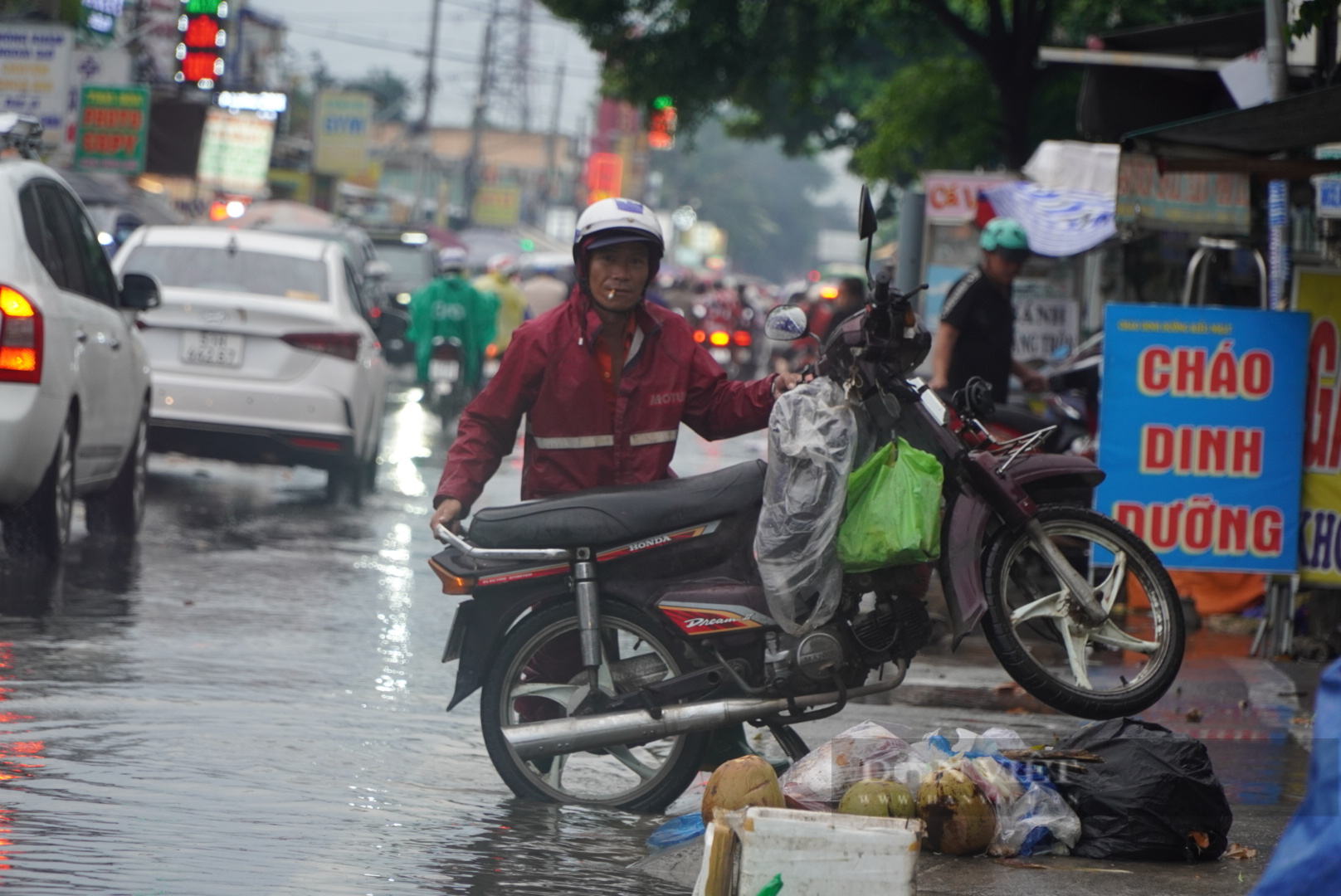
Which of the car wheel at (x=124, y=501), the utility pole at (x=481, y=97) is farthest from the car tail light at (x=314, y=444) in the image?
the utility pole at (x=481, y=97)

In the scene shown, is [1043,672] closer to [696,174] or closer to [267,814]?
[267,814]

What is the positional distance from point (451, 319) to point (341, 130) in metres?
34.7

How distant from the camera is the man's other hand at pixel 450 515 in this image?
539 cm

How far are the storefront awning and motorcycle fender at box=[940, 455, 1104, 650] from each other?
7.38ft

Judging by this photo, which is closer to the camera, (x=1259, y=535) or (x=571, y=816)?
(x=571, y=816)

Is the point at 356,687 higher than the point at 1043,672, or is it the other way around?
the point at 1043,672

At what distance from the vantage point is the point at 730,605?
520cm

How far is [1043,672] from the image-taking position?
5328 millimetres

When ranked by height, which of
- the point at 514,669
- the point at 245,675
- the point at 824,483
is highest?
the point at 824,483

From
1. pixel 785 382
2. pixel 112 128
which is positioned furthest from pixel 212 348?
pixel 112 128

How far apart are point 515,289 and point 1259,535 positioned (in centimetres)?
1565

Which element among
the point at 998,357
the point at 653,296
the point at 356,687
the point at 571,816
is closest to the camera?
the point at 571,816

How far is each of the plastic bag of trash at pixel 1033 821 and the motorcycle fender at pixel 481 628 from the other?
1.44 m

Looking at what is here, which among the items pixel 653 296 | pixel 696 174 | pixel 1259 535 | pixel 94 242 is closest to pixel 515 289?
pixel 653 296
